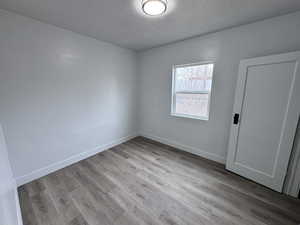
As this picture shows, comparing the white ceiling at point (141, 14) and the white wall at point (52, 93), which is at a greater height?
the white ceiling at point (141, 14)

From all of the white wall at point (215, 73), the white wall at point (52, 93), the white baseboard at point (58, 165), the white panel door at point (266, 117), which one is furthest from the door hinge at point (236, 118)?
the white baseboard at point (58, 165)

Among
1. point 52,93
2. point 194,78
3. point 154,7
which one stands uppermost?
point 154,7

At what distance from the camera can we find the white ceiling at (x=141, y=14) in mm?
1545

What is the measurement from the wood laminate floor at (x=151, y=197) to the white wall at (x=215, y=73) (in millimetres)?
638

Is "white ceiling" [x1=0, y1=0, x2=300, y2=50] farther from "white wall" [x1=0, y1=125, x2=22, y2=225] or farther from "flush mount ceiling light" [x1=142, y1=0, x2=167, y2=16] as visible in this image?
"white wall" [x1=0, y1=125, x2=22, y2=225]

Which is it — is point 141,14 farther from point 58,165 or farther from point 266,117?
point 58,165

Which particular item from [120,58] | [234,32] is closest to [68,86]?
[120,58]

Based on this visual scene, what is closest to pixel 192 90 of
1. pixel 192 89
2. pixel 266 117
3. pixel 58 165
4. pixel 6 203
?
pixel 192 89

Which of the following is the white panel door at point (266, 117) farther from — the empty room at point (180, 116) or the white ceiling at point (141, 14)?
the white ceiling at point (141, 14)

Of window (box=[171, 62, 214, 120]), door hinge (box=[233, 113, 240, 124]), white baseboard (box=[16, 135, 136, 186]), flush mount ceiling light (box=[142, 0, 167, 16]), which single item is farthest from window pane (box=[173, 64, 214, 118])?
white baseboard (box=[16, 135, 136, 186])

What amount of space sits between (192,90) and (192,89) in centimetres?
2

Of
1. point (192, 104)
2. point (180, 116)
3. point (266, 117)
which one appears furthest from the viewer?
point (180, 116)

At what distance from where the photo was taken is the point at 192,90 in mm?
2793

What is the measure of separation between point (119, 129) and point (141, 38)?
7.49 ft
